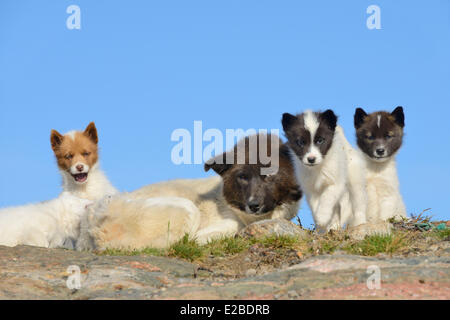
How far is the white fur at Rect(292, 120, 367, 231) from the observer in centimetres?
849

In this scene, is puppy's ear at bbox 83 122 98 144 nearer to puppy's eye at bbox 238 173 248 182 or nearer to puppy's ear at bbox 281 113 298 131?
puppy's eye at bbox 238 173 248 182

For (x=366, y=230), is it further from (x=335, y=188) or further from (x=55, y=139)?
(x=55, y=139)

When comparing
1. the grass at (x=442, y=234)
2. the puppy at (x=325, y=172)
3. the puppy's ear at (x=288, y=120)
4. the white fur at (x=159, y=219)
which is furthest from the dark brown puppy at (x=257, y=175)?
the grass at (x=442, y=234)

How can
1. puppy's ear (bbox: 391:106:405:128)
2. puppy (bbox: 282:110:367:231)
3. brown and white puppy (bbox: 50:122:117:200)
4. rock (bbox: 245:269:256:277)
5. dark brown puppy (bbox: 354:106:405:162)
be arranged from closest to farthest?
1. rock (bbox: 245:269:256:277)
2. puppy (bbox: 282:110:367:231)
3. dark brown puppy (bbox: 354:106:405:162)
4. puppy's ear (bbox: 391:106:405:128)
5. brown and white puppy (bbox: 50:122:117:200)

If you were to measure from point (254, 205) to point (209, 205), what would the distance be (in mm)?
1021

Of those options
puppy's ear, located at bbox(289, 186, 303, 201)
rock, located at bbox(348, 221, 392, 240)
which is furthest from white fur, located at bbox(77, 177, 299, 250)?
rock, located at bbox(348, 221, 392, 240)

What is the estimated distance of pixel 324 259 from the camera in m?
5.88

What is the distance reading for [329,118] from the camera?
864cm

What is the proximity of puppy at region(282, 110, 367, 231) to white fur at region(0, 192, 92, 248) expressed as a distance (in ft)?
11.9

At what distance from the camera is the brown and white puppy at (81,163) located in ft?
38.5

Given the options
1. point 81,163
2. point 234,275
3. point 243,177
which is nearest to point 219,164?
point 243,177
